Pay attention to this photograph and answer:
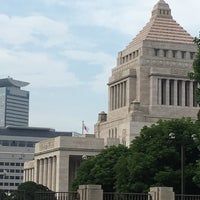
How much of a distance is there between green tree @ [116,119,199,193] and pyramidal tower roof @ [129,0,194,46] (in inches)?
2678

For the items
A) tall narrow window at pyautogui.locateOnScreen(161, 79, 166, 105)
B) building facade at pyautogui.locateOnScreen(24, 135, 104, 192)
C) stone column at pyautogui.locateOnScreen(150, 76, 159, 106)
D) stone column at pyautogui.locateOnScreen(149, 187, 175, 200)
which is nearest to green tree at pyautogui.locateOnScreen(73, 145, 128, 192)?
building facade at pyautogui.locateOnScreen(24, 135, 104, 192)

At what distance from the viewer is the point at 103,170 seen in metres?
98.9

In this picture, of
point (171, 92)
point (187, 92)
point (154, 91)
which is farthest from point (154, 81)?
point (187, 92)

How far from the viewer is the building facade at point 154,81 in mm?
146750

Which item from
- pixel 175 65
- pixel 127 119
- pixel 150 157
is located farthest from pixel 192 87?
pixel 150 157

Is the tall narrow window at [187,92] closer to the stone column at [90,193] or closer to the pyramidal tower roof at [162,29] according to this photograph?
the pyramidal tower roof at [162,29]

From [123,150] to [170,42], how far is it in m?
53.3

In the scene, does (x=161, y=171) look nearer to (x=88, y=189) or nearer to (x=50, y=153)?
(x=88, y=189)

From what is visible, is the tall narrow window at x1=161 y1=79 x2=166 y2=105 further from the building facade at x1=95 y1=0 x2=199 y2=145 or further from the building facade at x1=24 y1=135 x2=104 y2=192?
the building facade at x1=24 y1=135 x2=104 y2=192

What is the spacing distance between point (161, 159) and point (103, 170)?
18.3m

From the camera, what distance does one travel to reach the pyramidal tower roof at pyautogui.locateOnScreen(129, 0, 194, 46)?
155 m

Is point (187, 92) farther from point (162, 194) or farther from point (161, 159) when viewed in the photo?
point (162, 194)

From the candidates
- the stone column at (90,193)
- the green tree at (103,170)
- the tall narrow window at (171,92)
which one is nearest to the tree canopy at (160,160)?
the green tree at (103,170)

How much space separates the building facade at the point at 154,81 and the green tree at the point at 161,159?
54.8 m
